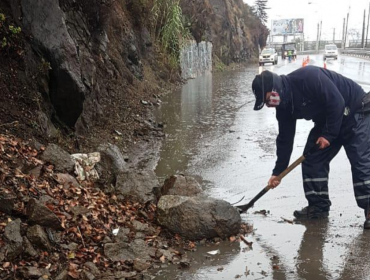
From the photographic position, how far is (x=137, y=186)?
469cm

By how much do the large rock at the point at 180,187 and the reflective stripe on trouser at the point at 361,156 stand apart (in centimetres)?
173

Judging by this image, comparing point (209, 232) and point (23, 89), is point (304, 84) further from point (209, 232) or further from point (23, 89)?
point (23, 89)

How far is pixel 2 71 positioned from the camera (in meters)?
5.38

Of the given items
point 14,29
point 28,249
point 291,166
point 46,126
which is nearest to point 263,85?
point 291,166

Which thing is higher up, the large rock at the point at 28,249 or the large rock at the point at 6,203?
the large rock at the point at 6,203

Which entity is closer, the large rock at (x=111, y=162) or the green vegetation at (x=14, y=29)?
the large rock at (x=111, y=162)

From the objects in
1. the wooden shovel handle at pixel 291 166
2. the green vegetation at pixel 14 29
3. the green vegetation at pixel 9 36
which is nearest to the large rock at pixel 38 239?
the wooden shovel handle at pixel 291 166

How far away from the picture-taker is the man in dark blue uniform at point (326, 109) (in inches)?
154

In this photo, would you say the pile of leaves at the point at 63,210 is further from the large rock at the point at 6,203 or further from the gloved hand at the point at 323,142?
the gloved hand at the point at 323,142

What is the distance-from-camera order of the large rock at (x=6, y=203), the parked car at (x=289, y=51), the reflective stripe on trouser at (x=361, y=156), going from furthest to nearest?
the parked car at (x=289, y=51) < the reflective stripe on trouser at (x=361, y=156) < the large rock at (x=6, y=203)

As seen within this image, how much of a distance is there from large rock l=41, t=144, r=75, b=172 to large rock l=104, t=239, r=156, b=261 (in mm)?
1382

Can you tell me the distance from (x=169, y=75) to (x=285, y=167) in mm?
12737

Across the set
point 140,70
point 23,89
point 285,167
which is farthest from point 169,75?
point 285,167

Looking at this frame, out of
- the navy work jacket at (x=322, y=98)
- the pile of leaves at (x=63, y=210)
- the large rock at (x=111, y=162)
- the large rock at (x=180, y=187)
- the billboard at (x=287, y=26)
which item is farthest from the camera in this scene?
the billboard at (x=287, y=26)
